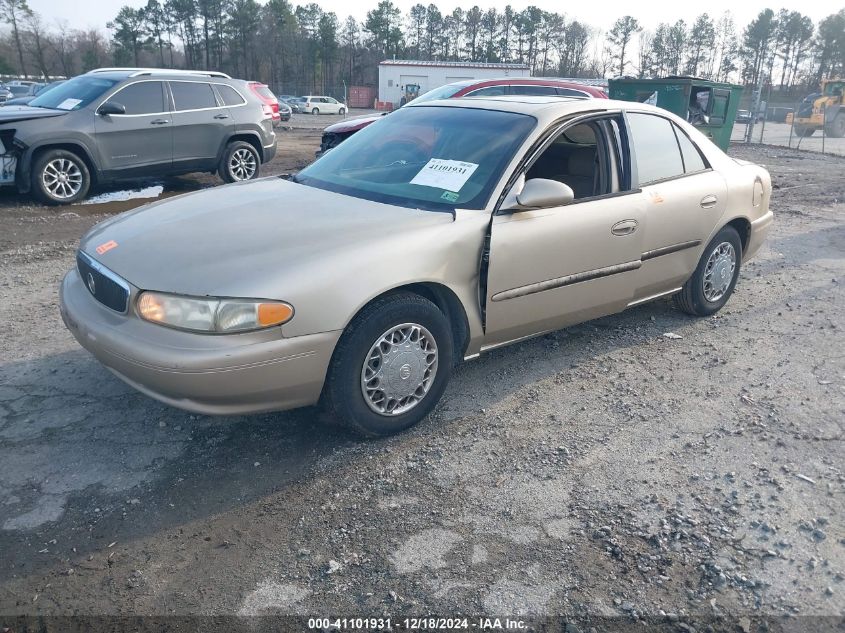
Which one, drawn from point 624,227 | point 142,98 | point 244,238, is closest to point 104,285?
point 244,238

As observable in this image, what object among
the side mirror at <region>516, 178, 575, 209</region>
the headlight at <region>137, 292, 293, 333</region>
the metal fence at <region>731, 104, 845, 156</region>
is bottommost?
the metal fence at <region>731, 104, 845, 156</region>

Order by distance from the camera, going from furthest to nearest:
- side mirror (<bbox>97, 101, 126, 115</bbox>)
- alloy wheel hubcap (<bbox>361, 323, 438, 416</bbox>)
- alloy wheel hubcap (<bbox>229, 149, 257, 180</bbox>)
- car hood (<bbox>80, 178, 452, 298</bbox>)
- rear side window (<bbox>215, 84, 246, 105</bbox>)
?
alloy wheel hubcap (<bbox>229, 149, 257, 180</bbox>) < rear side window (<bbox>215, 84, 246, 105</bbox>) < side mirror (<bbox>97, 101, 126, 115</bbox>) < alloy wheel hubcap (<bbox>361, 323, 438, 416</bbox>) < car hood (<bbox>80, 178, 452, 298</bbox>)

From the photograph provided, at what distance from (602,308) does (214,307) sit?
8.25 ft

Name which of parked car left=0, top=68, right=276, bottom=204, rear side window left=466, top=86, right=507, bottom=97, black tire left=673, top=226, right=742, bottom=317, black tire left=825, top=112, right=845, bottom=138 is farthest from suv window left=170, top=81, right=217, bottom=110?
black tire left=825, top=112, right=845, bottom=138

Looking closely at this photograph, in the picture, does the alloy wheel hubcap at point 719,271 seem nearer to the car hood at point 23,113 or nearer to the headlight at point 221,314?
the headlight at point 221,314

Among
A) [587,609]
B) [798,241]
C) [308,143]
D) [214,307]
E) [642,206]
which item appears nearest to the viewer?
[587,609]

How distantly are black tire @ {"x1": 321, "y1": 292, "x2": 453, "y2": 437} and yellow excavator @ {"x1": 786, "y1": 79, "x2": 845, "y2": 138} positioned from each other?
119ft

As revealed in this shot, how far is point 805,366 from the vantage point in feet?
14.6

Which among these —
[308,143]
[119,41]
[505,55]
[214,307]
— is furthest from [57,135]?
[505,55]

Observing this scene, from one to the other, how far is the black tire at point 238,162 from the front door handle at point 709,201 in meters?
7.10

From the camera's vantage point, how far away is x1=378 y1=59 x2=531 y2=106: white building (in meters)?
55.2

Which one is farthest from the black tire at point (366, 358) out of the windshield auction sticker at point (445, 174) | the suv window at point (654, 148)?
the suv window at point (654, 148)

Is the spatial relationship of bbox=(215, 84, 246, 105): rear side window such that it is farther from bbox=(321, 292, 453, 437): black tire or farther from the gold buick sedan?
bbox=(321, 292, 453, 437): black tire

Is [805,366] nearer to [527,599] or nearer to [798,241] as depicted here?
[527,599]
